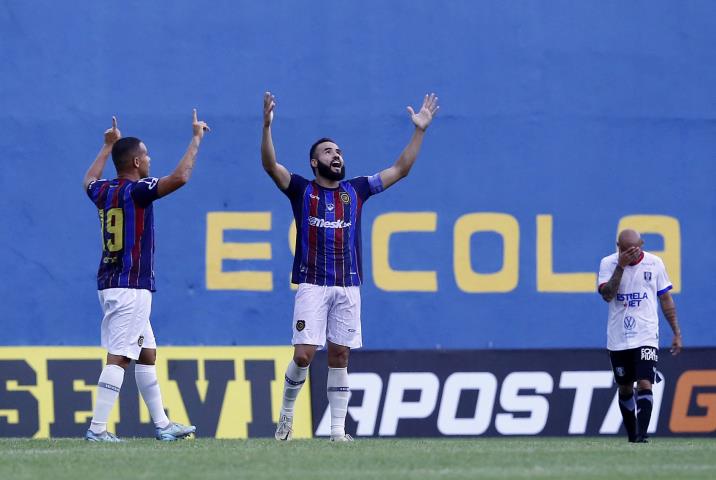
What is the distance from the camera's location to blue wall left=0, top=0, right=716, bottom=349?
13766mm

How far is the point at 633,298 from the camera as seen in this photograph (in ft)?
36.7

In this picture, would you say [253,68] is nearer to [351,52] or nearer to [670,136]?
[351,52]

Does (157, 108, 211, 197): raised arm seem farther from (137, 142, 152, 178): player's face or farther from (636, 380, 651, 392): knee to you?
(636, 380, 651, 392): knee

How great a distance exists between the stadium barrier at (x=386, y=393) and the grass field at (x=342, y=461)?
379 cm

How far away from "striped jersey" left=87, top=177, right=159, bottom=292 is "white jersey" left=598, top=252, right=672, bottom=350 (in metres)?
3.83

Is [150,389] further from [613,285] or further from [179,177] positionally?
[613,285]

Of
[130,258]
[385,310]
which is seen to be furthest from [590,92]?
[130,258]

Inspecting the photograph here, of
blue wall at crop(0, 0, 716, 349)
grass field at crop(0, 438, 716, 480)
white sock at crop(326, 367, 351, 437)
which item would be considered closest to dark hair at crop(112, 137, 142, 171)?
grass field at crop(0, 438, 716, 480)

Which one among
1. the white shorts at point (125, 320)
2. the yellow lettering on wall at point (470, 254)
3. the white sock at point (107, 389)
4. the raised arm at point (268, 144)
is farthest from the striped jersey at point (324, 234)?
the yellow lettering on wall at point (470, 254)

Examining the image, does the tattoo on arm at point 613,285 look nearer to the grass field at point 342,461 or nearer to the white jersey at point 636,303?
the white jersey at point 636,303

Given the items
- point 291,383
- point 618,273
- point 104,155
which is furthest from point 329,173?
point 618,273

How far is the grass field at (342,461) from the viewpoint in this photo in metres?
7.41

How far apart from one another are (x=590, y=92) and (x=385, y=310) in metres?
2.99

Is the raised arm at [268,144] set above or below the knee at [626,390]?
above
